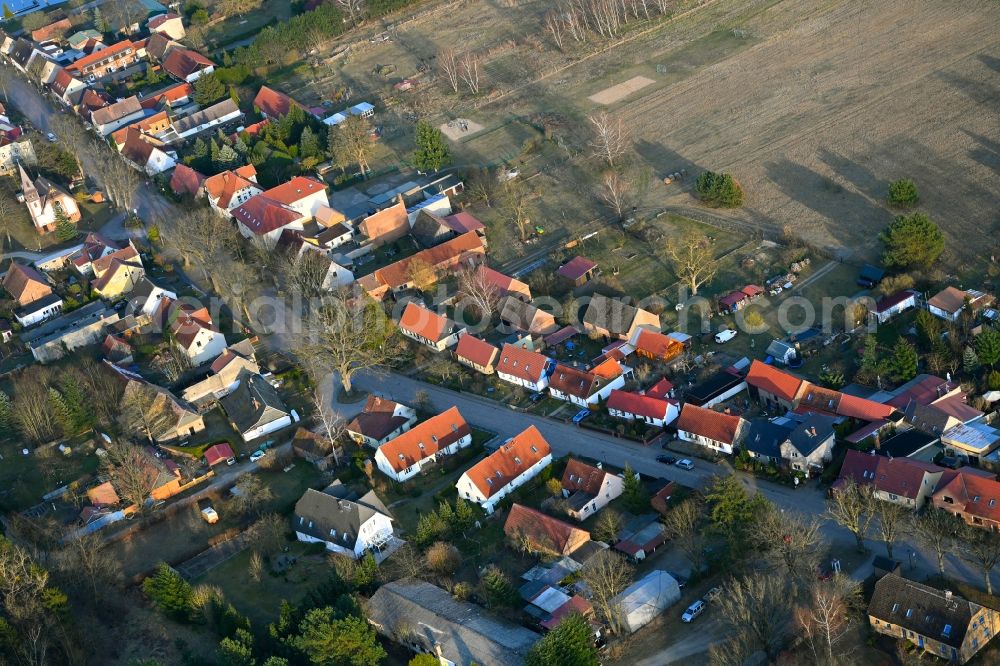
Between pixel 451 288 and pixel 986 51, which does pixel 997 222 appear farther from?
pixel 451 288

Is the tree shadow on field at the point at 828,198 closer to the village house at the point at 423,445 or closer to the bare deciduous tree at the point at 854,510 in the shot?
the bare deciduous tree at the point at 854,510

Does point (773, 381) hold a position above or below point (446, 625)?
below

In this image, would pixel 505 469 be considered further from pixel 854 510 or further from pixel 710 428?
pixel 854 510

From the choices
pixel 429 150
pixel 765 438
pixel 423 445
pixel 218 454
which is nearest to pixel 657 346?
pixel 765 438

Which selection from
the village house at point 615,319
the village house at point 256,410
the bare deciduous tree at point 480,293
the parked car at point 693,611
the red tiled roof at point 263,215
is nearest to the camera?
the parked car at point 693,611

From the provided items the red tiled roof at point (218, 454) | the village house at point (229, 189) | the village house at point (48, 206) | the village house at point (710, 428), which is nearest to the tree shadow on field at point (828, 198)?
the village house at point (710, 428)

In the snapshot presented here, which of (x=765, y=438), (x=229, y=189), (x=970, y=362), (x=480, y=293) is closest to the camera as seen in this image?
(x=765, y=438)

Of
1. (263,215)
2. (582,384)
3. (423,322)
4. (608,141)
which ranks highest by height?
(263,215)

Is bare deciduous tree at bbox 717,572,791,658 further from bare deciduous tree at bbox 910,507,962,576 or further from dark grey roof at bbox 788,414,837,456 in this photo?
dark grey roof at bbox 788,414,837,456
